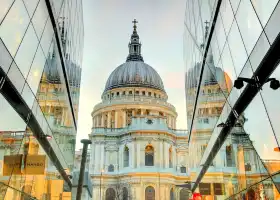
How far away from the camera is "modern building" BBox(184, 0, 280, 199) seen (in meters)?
8.98

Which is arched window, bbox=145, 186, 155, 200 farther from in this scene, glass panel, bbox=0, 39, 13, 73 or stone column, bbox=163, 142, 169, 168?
glass panel, bbox=0, 39, 13, 73

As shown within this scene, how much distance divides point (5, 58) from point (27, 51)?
2.14m

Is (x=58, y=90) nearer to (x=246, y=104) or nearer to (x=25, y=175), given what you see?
(x=25, y=175)

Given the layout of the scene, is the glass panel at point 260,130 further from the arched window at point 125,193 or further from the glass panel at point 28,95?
the arched window at point 125,193

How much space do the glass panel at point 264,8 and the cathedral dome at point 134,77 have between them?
80.8 metres

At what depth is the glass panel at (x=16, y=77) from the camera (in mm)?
10070

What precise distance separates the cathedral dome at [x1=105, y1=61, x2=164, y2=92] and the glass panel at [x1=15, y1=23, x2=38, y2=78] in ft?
255

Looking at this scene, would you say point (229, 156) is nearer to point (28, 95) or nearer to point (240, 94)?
point (240, 94)

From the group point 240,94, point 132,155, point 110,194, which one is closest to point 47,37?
point 240,94

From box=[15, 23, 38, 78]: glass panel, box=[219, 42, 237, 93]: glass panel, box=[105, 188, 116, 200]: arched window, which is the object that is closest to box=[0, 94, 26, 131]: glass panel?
box=[15, 23, 38, 78]: glass panel

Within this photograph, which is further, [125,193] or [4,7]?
[125,193]

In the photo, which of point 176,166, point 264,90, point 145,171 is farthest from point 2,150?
point 176,166

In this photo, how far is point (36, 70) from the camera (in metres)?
13.1

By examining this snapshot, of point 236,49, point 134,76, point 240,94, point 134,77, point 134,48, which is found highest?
point 134,48
